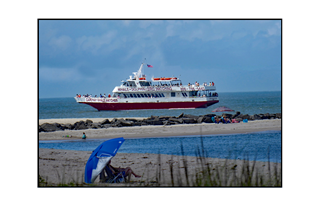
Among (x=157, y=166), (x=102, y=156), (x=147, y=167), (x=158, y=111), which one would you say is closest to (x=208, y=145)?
(x=147, y=167)

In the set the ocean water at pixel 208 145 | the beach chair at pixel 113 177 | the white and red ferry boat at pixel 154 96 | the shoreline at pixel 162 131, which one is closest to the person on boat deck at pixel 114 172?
the beach chair at pixel 113 177

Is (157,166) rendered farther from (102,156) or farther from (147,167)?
(102,156)

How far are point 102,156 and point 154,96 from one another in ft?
103

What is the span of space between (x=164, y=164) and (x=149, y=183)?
6.73 ft

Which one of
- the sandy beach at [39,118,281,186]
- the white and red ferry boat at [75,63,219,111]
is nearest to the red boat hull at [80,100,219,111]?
the white and red ferry boat at [75,63,219,111]

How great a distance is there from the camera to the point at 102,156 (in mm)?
7289

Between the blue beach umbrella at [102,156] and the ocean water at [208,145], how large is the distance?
4438 mm

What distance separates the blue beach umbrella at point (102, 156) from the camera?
23.9 feet

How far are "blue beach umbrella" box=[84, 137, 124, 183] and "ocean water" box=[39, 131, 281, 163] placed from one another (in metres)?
4.44

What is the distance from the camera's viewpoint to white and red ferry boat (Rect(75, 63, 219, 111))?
38125 millimetres

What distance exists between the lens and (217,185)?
712 centimetres

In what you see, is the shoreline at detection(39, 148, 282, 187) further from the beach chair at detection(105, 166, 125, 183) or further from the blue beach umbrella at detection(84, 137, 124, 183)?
the blue beach umbrella at detection(84, 137, 124, 183)
